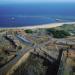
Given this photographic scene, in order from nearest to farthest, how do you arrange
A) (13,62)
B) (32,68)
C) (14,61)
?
(32,68) → (13,62) → (14,61)

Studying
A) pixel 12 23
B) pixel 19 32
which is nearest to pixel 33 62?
pixel 19 32

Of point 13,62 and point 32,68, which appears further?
point 13,62

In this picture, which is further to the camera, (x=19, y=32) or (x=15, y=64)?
(x=19, y=32)

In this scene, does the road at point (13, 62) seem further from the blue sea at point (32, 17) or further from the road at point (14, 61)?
the blue sea at point (32, 17)

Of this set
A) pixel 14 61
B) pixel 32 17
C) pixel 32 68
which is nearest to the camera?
pixel 32 68

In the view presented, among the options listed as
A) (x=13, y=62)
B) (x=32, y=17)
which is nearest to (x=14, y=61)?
(x=13, y=62)

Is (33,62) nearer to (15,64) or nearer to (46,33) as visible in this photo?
(15,64)

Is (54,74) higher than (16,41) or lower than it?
lower

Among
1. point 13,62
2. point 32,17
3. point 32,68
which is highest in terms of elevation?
point 32,17

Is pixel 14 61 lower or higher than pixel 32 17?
lower

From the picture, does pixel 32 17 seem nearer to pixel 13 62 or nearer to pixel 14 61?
pixel 14 61

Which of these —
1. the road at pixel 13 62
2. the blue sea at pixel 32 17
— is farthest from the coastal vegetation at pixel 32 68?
the blue sea at pixel 32 17
